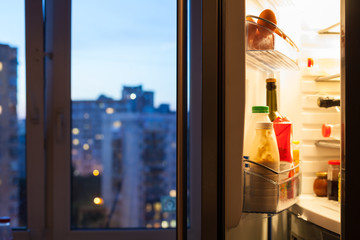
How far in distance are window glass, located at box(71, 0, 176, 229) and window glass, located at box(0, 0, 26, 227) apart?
22cm

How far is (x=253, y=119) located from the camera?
1.03 metres

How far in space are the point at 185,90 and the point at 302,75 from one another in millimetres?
716

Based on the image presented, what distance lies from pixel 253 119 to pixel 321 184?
48 cm

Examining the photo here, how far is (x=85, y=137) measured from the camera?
5.33 ft

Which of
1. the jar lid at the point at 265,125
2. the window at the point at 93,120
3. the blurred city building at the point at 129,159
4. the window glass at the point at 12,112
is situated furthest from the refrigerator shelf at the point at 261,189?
the window glass at the point at 12,112

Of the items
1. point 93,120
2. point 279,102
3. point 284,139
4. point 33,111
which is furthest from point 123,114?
point 284,139

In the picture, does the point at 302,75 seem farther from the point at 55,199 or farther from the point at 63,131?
the point at 55,199

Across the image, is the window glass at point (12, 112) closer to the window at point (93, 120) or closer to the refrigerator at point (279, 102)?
the window at point (93, 120)

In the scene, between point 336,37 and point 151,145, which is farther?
point 151,145

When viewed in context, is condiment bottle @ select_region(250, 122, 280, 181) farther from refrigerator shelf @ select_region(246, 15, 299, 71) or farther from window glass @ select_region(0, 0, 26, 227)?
window glass @ select_region(0, 0, 26, 227)

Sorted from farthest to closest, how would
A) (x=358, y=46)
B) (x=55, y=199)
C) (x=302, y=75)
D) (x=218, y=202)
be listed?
(x=55, y=199)
(x=302, y=75)
(x=218, y=202)
(x=358, y=46)

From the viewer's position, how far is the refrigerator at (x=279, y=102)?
0.55 metres

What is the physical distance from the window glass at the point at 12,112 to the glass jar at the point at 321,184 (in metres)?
1.22

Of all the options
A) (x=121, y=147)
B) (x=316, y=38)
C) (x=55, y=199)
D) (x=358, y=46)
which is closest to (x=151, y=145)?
(x=121, y=147)
